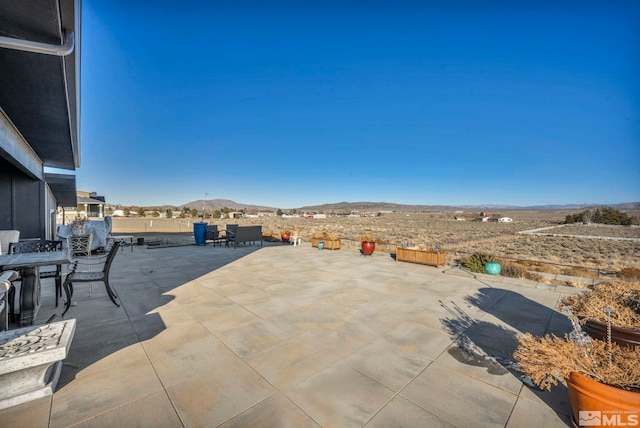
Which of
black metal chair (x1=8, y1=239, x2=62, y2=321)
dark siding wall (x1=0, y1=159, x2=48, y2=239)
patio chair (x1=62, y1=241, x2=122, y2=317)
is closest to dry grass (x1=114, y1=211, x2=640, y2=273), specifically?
patio chair (x1=62, y1=241, x2=122, y2=317)

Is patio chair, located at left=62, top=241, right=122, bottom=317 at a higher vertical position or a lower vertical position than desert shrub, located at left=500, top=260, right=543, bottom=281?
higher

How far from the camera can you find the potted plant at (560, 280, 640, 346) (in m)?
2.21

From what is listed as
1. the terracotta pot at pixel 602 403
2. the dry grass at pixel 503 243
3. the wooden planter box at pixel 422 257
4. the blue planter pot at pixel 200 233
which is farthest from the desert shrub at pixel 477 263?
the blue planter pot at pixel 200 233

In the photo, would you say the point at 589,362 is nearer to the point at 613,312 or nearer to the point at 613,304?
the point at 613,312

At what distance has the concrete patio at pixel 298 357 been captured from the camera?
2.08m

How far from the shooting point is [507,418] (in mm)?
2080

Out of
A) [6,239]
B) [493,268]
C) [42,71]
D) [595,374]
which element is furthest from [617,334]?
[6,239]

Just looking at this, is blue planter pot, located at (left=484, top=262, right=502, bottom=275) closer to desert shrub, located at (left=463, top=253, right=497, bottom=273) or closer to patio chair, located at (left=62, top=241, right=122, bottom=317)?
desert shrub, located at (left=463, top=253, right=497, bottom=273)

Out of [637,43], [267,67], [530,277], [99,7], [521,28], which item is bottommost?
[530,277]

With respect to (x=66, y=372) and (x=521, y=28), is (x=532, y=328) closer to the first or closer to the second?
(x=66, y=372)

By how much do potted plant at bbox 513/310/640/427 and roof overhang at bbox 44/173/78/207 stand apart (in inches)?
707

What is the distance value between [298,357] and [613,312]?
304 cm

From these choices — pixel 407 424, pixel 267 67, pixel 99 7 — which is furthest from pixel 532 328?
pixel 267 67

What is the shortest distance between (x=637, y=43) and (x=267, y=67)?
16.9m
